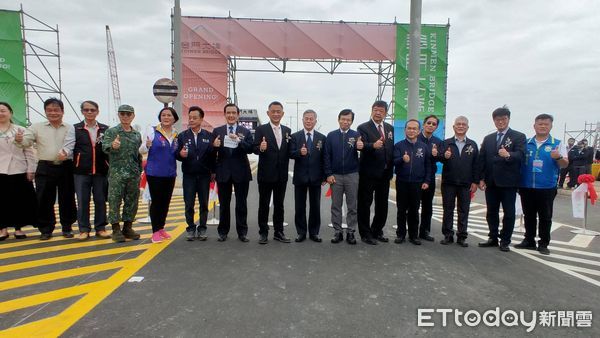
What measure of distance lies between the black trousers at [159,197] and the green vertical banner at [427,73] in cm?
1345

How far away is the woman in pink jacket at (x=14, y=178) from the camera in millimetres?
4676

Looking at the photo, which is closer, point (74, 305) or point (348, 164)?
point (74, 305)

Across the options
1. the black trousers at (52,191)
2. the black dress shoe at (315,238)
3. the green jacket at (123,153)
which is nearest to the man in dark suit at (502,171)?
the black dress shoe at (315,238)

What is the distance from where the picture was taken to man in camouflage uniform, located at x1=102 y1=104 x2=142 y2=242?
4.69 m

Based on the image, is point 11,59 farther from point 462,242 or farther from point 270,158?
point 462,242

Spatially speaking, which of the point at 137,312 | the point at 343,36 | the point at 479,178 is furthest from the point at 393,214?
the point at 343,36

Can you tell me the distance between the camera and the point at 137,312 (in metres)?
2.72

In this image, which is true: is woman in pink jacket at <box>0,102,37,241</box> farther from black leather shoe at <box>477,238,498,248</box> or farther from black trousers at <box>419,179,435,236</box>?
black leather shoe at <box>477,238,498,248</box>

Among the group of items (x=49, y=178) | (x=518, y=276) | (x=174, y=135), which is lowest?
(x=518, y=276)

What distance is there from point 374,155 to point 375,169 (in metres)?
0.21

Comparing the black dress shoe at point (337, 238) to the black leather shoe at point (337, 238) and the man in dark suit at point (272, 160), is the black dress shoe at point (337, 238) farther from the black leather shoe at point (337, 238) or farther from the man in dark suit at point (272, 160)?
the man in dark suit at point (272, 160)

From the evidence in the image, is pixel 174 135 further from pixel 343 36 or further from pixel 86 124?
pixel 343 36

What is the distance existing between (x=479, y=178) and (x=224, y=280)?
13.2ft

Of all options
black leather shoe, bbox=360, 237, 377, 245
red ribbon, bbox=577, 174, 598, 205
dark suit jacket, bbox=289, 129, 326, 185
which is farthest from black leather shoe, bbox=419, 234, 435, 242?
red ribbon, bbox=577, 174, 598, 205
